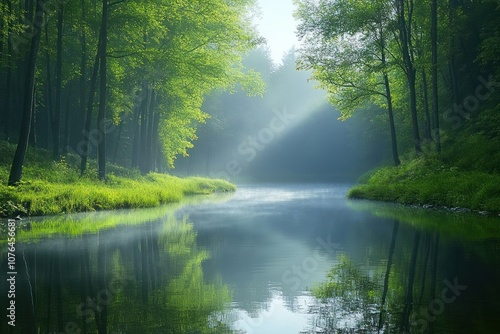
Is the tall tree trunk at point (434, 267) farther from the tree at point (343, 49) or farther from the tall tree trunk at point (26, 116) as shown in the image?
the tree at point (343, 49)

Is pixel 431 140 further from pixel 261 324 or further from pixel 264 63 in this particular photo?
pixel 264 63

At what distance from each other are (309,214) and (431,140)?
1327cm

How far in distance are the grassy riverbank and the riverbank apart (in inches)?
403

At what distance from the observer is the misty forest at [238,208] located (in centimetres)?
581

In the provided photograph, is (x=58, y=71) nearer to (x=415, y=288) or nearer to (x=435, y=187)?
(x=435, y=187)

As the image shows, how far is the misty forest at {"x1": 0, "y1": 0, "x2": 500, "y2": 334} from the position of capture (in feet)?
19.1

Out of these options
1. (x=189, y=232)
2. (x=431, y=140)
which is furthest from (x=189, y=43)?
(x=189, y=232)

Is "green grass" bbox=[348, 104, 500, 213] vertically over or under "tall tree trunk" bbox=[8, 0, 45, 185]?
under

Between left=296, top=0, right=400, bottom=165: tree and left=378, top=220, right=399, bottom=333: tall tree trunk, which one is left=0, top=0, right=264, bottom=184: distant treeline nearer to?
left=296, top=0, right=400, bottom=165: tree

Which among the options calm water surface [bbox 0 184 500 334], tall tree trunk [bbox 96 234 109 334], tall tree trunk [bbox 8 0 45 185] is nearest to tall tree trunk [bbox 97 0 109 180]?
tall tree trunk [bbox 8 0 45 185]

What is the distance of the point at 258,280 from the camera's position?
737 centimetres

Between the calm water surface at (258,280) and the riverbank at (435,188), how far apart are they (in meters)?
3.76

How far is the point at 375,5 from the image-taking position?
30188mm

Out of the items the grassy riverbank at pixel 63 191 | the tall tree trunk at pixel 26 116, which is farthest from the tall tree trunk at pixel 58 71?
the tall tree trunk at pixel 26 116
